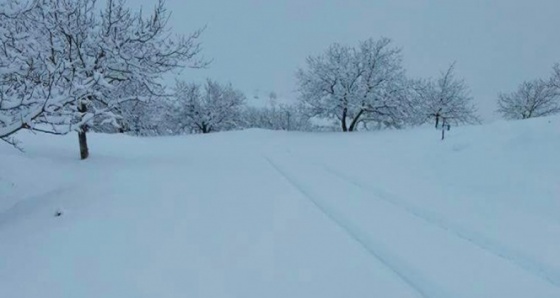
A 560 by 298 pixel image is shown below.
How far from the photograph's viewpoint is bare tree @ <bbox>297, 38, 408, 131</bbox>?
81.6 ft

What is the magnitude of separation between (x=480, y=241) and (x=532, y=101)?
36.3 m

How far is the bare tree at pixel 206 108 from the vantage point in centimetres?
3825

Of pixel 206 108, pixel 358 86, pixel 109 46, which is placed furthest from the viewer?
pixel 206 108

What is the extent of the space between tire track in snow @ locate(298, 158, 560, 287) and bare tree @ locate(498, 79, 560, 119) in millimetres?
32968

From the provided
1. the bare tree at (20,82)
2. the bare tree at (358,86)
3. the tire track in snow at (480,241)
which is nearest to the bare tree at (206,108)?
the bare tree at (358,86)

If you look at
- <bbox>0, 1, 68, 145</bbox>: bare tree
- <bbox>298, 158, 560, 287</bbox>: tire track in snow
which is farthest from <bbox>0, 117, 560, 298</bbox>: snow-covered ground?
<bbox>0, 1, 68, 145</bbox>: bare tree

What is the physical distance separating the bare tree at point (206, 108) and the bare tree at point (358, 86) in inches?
563

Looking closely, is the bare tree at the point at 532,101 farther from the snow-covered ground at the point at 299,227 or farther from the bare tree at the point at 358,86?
the snow-covered ground at the point at 299,227

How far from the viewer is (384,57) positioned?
83.9 feet

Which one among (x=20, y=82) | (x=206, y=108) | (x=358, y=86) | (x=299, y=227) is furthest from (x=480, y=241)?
(x=206, y=108)

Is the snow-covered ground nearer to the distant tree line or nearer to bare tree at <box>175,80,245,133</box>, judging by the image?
the distant tree line

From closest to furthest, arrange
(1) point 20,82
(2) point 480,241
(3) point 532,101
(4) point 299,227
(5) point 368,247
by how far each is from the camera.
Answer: (5) point 368,247
(2) point 480,241
(4) point 299,227
(1) point 20,82
(3) point 532,101

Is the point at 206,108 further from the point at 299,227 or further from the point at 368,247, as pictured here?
the point at 368,247

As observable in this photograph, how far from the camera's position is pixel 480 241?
511 centimetres
